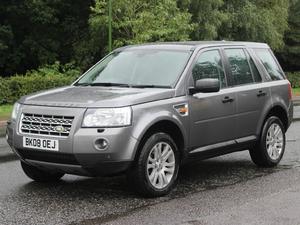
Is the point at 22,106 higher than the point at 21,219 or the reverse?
higher

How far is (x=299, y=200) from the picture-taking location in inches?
270

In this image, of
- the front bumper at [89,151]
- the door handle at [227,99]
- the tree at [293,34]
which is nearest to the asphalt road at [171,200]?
the front bumper at [89,151]

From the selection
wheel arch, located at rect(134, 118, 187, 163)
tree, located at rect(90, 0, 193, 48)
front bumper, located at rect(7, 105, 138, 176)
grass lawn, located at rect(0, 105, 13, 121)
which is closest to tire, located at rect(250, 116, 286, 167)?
wheel arch, located at rect(134, 118, 187, 163)

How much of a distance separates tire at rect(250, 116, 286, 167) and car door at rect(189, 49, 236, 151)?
0.76 meters

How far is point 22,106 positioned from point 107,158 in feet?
4.13

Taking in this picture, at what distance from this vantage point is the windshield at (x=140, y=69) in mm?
7551

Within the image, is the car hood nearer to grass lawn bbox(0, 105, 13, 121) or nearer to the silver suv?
the silver suv

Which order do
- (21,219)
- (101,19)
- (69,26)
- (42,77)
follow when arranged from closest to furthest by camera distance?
(21,219)
(42,77)
(101,19)
(69,26)

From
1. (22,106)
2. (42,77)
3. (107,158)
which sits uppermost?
(22,106)

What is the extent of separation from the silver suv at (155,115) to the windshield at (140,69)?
0.5 inches

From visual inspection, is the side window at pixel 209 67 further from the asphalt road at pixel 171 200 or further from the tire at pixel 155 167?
the asphalt road at pixel 171 200

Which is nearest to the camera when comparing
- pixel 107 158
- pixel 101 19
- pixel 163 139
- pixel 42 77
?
pixel 107 158

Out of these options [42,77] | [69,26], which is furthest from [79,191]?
[69,26]

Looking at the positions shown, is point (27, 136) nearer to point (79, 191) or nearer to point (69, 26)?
point (79, 191)
